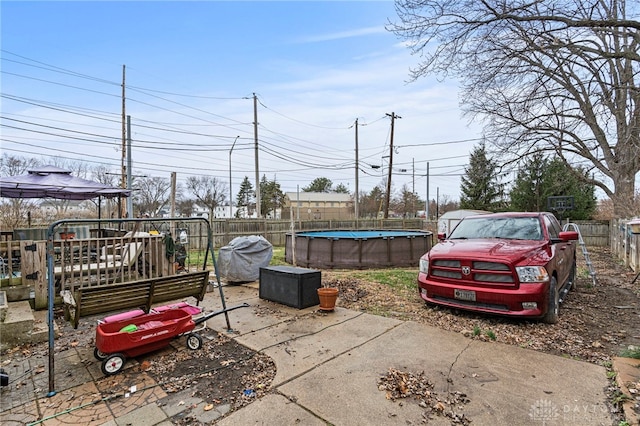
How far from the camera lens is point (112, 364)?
3.02m

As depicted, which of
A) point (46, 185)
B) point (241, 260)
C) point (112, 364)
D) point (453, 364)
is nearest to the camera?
point (112, 364)

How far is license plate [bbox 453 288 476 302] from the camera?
4.40 m

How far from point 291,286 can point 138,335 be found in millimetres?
A: 2497

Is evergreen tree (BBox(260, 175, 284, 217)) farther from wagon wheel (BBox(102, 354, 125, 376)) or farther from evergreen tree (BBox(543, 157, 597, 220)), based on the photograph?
wagon wheel (BBox(102, 354, 125, 376))

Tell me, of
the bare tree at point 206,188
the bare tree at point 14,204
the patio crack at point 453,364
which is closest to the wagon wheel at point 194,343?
the patio crack at point 453,364

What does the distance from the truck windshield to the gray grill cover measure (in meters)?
4.32

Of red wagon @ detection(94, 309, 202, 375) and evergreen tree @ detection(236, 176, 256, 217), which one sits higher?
evergreen tree @ detection(236, 176, 256, 217)

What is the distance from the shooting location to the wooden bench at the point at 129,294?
306cm

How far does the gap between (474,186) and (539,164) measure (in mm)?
7807

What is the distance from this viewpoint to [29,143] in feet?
58.9

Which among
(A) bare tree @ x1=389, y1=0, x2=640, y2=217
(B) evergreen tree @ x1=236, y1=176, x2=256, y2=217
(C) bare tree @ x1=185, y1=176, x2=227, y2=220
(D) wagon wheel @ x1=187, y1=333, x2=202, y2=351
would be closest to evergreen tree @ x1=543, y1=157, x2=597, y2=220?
(A) bare tree @ x1=389, y1=0, x2=640, y2=217

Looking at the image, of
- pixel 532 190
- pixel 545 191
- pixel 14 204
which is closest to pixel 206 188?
pixel 14 204

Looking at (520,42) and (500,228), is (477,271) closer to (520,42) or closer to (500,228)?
(500,228)

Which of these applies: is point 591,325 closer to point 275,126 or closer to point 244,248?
point 244,248
